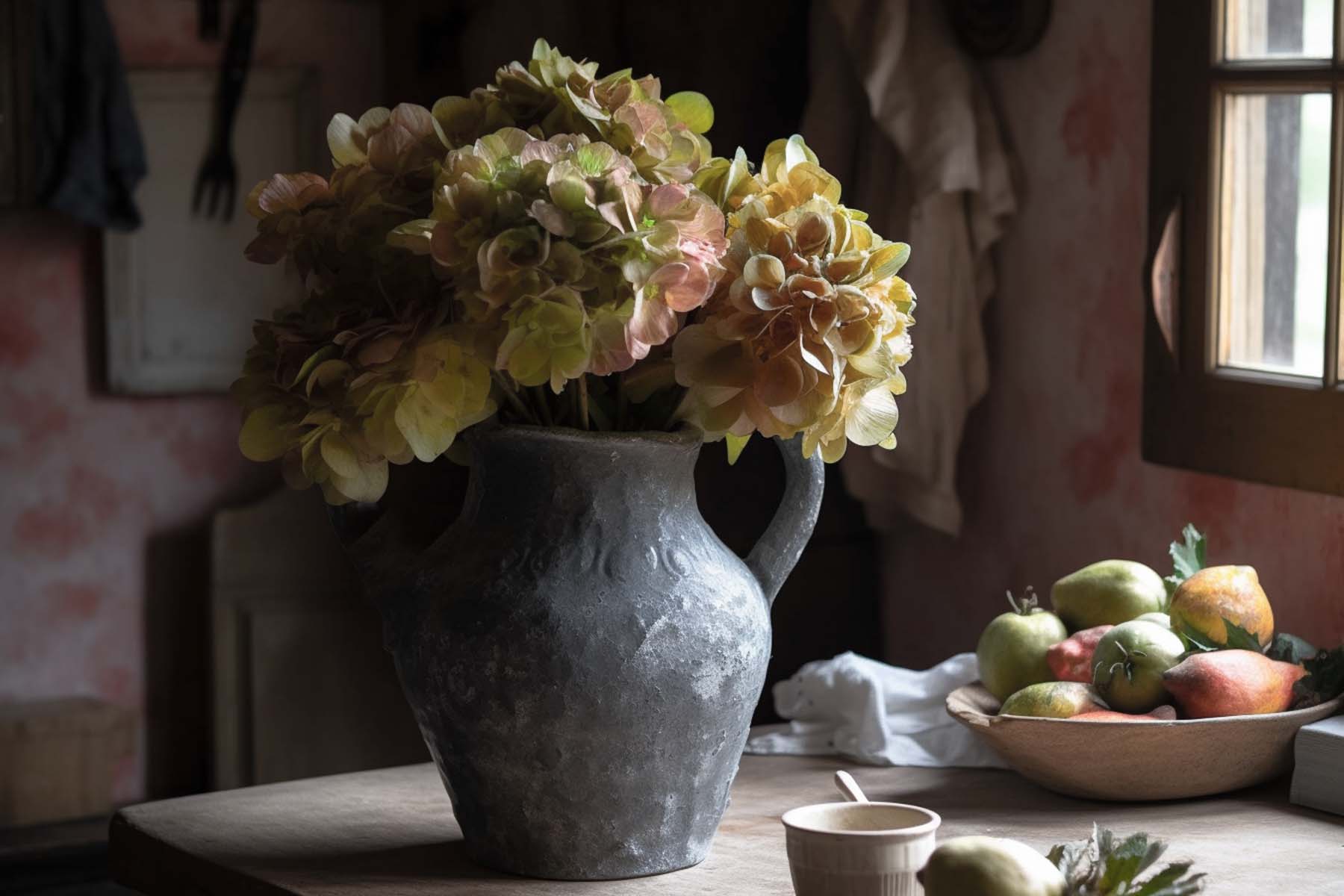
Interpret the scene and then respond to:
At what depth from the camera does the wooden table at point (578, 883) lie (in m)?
1.13

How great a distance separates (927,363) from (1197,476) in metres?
0.40

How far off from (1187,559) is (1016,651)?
0.61 ft

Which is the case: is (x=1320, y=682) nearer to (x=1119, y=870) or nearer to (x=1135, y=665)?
(x=1135, y=665)

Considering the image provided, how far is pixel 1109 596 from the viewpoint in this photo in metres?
1.42

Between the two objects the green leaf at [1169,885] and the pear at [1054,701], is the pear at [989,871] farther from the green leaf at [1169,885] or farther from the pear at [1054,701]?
the pear at [1054,701]

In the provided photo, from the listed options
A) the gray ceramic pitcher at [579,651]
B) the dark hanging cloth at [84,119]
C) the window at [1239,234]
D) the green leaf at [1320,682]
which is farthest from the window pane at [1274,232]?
the dark hanging cloth at [84,119]

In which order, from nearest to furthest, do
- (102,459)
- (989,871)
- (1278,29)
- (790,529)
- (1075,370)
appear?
(989,871)
(790,529)
(1278,29)
(1075,370)
(102,459)

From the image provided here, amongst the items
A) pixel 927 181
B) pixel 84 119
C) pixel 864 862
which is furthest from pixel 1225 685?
pixel 84 119

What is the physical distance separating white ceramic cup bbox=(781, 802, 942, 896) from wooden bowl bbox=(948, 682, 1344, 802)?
29 centimetres

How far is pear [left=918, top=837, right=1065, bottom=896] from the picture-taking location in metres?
0.92

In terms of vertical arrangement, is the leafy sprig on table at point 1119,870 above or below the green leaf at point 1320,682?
below

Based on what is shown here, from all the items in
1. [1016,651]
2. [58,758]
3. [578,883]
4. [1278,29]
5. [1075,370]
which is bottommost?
[58,758]

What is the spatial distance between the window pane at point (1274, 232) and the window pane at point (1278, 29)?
48mm

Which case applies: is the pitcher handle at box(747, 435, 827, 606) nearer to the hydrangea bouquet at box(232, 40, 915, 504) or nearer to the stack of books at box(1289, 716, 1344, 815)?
the hydrangea bouquet at box(232, 40, 915, 504)
